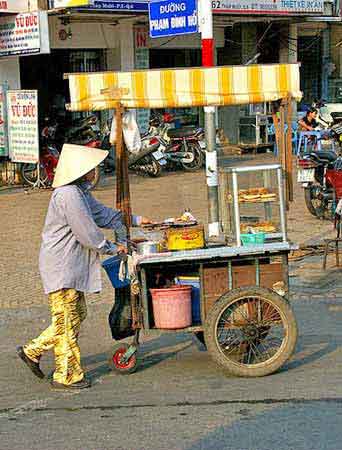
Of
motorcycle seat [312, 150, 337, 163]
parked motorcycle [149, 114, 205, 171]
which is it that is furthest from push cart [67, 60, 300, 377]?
parked motorcycle [149, 114, 205, 171]

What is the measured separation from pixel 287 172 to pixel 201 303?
1974 millimetres

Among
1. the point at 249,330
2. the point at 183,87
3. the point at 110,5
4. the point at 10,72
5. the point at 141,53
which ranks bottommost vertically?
the point at 249,330

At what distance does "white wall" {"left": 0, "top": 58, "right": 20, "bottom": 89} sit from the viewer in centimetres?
1658

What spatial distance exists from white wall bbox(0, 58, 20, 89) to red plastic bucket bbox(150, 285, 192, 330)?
11.2 meters

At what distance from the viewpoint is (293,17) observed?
21.0m

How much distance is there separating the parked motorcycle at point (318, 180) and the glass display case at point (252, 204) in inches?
213

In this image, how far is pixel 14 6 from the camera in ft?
49.9

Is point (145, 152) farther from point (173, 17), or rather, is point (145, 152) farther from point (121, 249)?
point (121, 249)

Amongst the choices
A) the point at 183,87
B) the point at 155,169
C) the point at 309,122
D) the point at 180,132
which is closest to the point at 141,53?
the point at 180,132

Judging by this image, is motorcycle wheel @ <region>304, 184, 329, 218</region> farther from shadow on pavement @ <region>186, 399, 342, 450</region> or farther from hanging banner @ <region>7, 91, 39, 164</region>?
shadow on pavement @ <region>186, 399, 342, 450</region>

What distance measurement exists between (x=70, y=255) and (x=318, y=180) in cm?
736

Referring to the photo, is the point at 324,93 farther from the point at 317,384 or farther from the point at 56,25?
the point at 317,384

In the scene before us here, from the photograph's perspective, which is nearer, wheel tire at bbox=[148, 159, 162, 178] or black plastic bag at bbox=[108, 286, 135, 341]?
black plastic bag at bbox=[108, 286, 135, 341]

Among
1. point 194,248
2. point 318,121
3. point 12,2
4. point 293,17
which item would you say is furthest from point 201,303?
point 293,17
